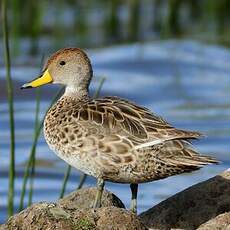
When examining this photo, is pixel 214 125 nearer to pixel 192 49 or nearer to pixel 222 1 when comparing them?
pixel 192 49

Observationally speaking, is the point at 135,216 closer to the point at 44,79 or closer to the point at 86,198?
the point at 86,198

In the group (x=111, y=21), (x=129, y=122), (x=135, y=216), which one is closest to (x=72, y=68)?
(x=129, y=122)

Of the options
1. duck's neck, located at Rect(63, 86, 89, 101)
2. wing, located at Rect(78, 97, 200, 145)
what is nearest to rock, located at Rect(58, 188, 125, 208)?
wing, located at Rect(78, 97, 200, 145)

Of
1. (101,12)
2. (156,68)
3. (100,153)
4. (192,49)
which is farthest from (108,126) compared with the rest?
(101,12)

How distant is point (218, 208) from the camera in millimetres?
7066

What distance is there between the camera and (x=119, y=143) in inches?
278

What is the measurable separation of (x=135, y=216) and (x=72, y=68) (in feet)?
5.66

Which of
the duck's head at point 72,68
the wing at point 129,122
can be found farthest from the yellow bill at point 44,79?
the wing at point 129,122

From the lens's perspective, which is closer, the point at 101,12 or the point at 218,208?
the point at 218,208

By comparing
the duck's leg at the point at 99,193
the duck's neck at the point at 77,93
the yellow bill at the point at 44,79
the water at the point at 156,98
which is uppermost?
the yellow bill at the point at 44,79

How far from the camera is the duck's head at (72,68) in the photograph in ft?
25.1

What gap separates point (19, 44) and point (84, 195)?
10.6 metres

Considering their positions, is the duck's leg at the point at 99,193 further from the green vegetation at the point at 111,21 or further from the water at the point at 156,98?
the green vegetation at the point at 111,21

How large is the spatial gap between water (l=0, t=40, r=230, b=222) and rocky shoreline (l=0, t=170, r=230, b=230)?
310 cm
